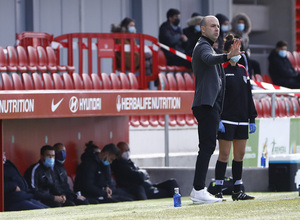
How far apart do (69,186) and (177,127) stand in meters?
5.58

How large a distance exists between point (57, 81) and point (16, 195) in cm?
411

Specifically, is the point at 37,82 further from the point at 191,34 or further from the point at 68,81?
the point at 191,34

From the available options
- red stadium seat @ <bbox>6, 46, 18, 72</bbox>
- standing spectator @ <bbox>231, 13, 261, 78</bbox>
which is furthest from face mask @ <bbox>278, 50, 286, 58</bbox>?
red stadium seat @ <bbox>6, 46, 18, 72</bbox>

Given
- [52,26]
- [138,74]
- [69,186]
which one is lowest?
[69,186]

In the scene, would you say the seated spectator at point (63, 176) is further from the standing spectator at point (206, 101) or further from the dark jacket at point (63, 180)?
the standing spectator at point (206, 101)

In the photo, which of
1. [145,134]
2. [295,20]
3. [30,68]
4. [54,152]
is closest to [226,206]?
[54,152]

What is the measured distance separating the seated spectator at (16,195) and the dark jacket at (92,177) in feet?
3.97

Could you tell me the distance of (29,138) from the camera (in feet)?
41.4

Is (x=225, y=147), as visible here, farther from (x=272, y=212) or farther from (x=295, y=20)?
(x=295, y=20)

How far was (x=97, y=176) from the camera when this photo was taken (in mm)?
12383

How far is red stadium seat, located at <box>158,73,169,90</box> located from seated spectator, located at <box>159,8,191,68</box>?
0.79 meters

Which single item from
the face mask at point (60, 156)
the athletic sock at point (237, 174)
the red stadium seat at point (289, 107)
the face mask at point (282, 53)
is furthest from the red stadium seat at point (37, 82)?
the face mask at point (282, 53)

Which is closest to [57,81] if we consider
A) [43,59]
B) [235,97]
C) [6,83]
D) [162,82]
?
[43,59]

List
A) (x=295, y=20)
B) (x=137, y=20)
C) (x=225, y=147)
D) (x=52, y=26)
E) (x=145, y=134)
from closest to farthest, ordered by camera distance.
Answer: (x=225, y=147) < (x=145, y=134) < (x=52, y=26) < (x=137, y=20) < (x=295, y=20)
